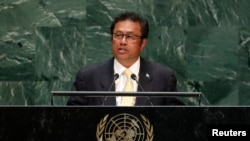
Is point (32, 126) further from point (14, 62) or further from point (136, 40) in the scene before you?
point (14, 62)

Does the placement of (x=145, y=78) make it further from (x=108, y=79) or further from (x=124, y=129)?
(x=124, y=129)

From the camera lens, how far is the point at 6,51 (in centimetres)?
507

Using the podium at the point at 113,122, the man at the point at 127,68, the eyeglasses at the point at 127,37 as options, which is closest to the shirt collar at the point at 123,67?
the man at the point at 127,68

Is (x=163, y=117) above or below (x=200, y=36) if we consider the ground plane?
below

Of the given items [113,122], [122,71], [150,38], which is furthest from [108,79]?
[150,38]

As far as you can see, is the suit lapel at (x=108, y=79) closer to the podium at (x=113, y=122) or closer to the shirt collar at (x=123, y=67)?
the shirt collar at (x=123, y=67)

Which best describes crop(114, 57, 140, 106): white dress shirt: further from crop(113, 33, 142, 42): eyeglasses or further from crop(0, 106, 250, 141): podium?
crop(0, 106, 250, 141): podium

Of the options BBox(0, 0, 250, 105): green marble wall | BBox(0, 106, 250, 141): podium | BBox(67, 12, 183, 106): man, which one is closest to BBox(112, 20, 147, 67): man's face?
BBox(67, 12, 183, 106): man

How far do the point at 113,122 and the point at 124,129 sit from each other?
5 centimetres

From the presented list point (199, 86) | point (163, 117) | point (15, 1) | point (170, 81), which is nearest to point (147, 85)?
point (170, 81)

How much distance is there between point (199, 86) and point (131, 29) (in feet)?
5.56

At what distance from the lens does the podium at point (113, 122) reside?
7.50ft

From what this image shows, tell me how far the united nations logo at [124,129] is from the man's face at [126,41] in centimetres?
125

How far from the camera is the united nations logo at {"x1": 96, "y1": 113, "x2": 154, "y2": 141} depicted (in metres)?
2.28
